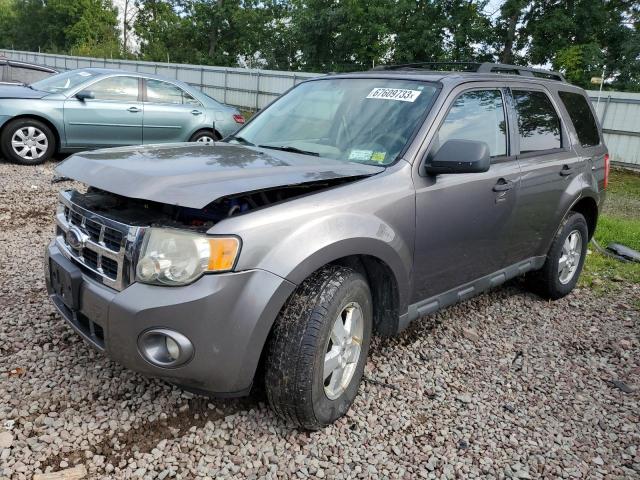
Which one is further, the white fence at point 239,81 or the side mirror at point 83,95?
the white fence at point 239,81

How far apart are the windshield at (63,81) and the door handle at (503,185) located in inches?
291

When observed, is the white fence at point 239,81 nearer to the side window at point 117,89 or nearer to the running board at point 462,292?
the side window at point 117,89

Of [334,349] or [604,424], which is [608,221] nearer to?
[604,424]

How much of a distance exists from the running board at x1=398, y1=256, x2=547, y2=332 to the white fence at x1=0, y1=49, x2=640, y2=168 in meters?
10.4

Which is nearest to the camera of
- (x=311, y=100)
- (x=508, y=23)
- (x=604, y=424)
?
(x=604, y=424)

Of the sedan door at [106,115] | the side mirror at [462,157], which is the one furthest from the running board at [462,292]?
the sedan door at [106,115]

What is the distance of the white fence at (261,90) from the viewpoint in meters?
13.3

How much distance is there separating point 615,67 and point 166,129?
25260mm

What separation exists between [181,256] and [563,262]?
3.58 meters

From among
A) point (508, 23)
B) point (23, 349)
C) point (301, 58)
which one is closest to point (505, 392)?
point (23, 349)

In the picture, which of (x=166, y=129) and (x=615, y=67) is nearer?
(x=166, y=129)

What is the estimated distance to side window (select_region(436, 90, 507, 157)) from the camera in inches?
129

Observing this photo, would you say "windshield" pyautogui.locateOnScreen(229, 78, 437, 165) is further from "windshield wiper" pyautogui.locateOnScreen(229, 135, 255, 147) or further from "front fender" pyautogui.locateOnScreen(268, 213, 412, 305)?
"front fender" pyautogui.locateOnScreen(268, 213, 412, 305)

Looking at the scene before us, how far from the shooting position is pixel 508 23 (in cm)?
2659
